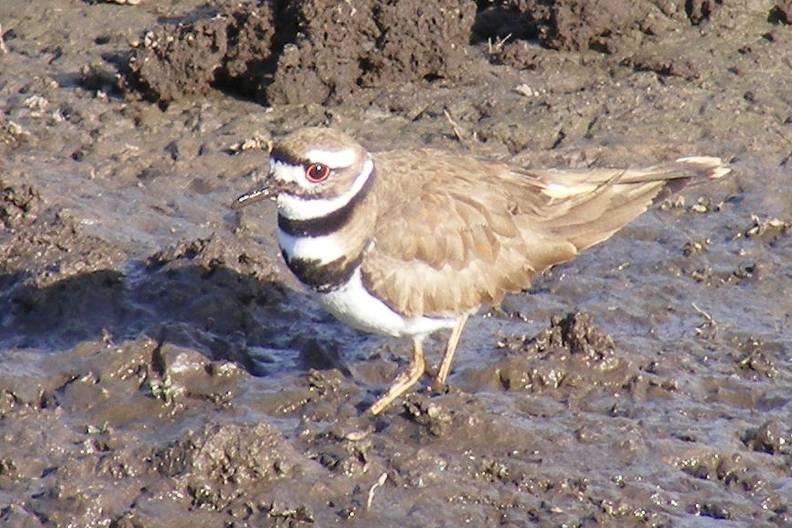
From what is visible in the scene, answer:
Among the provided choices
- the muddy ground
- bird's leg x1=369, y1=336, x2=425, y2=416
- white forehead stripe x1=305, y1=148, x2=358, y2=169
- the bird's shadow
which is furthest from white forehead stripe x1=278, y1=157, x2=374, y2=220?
the bird's shadow

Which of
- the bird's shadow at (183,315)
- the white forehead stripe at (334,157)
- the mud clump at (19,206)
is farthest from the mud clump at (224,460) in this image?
the mud clump at (19,206)

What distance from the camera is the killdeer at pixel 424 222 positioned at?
7.61m

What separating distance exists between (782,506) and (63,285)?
4.24 metres

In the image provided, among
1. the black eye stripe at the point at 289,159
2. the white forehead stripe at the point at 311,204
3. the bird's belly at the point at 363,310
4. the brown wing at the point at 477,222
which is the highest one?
the black eye stripe at the point at 289,159

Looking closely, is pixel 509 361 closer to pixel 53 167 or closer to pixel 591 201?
pixel 591 201

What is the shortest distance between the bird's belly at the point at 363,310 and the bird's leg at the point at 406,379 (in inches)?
11.8

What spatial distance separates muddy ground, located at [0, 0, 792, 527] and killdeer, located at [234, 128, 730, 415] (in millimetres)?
497

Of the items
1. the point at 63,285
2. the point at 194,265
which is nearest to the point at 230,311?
the point at 194,265

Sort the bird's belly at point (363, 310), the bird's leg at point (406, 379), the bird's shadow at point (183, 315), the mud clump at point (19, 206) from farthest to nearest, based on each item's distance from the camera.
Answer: the mud clump at point (19, 206) → the bird's shadow at point (183, 315) → the bird's leg at point (406, 379) → the bird's belly at point (363, 310)

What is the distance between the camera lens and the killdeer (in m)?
7.61

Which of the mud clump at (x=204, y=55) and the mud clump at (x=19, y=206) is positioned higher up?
the mud clump at (x=204, y=55)

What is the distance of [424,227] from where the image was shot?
7.83 m

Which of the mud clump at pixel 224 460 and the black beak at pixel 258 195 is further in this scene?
the black beak at pixel 258 195

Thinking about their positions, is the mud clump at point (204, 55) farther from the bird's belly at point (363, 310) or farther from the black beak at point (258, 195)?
the bird's belly at point (363, 310)
